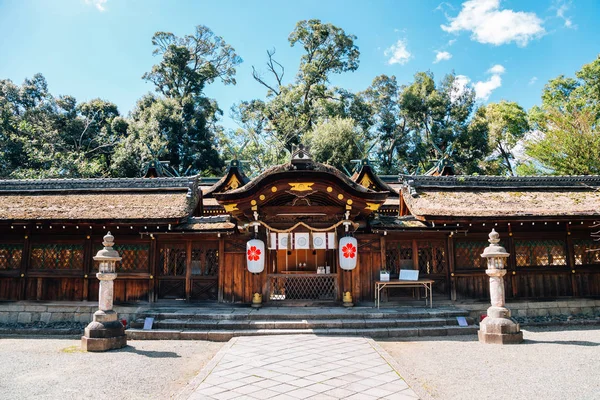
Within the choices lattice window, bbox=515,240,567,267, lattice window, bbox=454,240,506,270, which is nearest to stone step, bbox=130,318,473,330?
lattice window, bbox=454,240,506,270

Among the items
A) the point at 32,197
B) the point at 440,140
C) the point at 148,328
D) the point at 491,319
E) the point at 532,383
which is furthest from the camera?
the point at 440,140

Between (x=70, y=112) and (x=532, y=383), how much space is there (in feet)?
137

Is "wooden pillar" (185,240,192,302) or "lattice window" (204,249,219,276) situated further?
"lattice window" (204,249,219,276)

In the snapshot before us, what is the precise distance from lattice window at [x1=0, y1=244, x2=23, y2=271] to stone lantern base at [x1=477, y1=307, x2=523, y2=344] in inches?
571

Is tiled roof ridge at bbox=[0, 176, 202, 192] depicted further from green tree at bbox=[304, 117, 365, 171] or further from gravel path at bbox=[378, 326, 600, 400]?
green tree at bbox=[304, 117, 365, 171]

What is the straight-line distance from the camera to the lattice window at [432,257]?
1213 centimetres

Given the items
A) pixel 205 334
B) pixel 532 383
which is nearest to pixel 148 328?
pixel 205 334

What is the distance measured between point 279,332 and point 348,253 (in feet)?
10.4

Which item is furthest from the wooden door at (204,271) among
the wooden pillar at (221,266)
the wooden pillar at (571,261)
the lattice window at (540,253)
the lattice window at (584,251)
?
the lattice window at (584,251)

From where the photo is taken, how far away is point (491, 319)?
356 inches

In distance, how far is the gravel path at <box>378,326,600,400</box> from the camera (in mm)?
5715

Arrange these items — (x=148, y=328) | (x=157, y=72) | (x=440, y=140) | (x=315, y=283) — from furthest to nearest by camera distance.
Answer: (x=157, y=72), (x=440, y=140), (x=315, y=283), (x=148, y=328)

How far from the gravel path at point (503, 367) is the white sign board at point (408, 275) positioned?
87.9 inches

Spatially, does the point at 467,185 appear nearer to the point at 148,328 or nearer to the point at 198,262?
the point at 198,262
